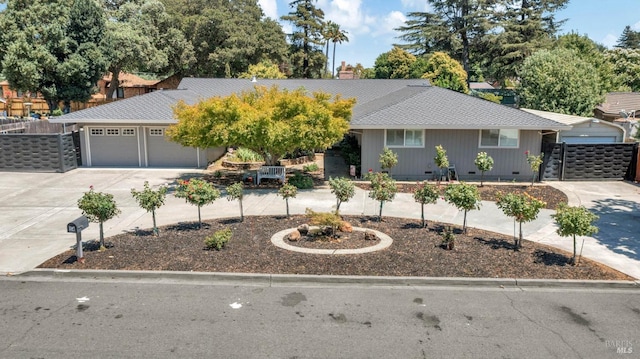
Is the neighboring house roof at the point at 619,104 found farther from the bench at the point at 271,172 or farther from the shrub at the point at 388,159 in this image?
the bench at the point at 271,172

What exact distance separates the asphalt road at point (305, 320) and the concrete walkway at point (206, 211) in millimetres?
2388

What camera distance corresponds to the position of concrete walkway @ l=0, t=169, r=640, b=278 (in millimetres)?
11859

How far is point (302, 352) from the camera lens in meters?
7.01

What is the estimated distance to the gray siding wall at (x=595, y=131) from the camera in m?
22.5

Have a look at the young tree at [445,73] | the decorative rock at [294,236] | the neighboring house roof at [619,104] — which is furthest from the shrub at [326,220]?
the young tree at [445,73]

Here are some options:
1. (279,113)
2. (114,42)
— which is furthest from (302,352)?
A: (114,42)

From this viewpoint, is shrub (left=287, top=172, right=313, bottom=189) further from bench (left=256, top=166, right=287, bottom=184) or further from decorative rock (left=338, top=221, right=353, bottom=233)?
decorative rock (left=338, top=221, right=353, bottom=233)

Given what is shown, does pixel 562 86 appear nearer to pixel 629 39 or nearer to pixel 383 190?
pixel 383 190

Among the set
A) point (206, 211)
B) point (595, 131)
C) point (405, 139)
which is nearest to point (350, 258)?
point (206, 211)

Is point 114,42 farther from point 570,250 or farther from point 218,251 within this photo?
point 570,250

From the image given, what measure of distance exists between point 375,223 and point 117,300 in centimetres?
724

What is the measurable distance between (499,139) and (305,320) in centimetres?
1534

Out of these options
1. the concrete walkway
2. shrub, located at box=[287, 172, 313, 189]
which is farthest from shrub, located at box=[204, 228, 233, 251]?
shrub, located at box=[287, 172, 313, 189]

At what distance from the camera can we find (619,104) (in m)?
37.1
